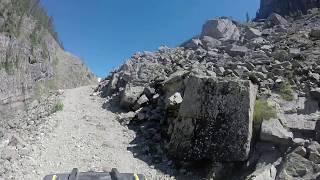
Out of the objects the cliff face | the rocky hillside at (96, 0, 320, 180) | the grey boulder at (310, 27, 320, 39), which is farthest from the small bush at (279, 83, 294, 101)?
the cliff face

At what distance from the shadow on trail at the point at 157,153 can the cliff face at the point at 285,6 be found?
1260 inches

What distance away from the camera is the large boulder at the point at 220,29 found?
34188mm

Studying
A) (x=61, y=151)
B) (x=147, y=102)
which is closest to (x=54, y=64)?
(x=147, y=102)

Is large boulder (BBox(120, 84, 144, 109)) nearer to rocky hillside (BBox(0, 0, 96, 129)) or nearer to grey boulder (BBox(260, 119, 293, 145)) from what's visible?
rocky hillside (BBox(0, 0, 96, 129))

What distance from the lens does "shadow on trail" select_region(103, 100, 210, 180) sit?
12.1 metres

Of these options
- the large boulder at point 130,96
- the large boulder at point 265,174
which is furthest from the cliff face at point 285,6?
the large boulder at point 265,174

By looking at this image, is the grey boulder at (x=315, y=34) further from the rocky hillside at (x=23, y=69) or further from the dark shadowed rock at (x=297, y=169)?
the rocky hillside at (x=23, y=69)

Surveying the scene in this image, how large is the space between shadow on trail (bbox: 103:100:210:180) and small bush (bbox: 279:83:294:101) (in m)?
3.86

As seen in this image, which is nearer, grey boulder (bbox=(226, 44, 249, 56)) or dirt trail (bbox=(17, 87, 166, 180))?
dirt trail (bbox=(17, 87, 166, 180))

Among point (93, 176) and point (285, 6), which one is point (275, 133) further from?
point (285, 6)

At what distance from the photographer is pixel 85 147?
13875 mm

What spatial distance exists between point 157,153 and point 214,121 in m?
2.62

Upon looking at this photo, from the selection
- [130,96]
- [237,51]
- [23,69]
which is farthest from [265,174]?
[23,69]

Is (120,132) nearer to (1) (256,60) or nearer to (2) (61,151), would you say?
(2) (61,151)
